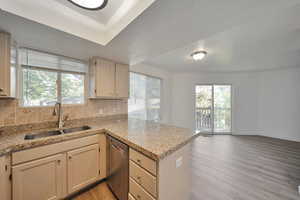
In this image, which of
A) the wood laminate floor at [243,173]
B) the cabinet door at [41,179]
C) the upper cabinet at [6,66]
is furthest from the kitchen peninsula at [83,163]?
the upper cabinet at [6,66]

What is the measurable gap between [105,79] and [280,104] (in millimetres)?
5942

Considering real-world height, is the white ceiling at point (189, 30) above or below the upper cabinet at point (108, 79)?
above

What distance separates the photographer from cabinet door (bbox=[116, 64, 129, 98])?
103 inches

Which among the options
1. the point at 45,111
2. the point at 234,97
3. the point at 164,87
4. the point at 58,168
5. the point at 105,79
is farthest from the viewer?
the point at 234,97

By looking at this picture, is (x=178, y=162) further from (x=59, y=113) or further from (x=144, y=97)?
(x=144, y=97)

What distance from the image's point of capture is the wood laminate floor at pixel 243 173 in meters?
1.77

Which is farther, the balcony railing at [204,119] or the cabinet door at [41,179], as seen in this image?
the balcony railing at [204,119]

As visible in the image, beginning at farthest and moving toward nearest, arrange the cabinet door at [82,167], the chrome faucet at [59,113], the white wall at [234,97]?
1. the white wall at [234,97]
2. the chrome faucet at [59,113]
3. the cabinet door at [82,167]

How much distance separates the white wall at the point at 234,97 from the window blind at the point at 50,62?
3648mm

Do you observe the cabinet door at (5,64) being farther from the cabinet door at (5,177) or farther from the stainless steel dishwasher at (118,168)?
the stainless steel dishwasher at (118,168)

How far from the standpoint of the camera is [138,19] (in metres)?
1.20

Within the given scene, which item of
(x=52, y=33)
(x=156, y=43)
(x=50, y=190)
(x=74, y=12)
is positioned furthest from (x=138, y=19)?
(x=50, y=190)

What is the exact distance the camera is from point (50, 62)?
2070 millimetres

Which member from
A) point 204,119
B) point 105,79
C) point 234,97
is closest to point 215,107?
point 204,119
